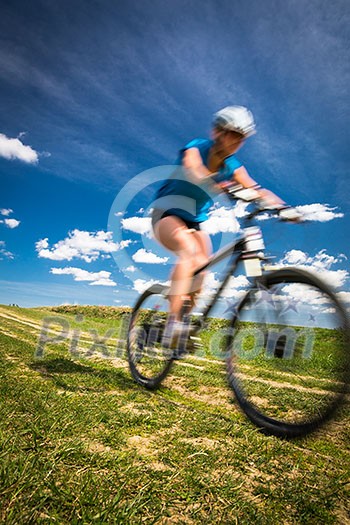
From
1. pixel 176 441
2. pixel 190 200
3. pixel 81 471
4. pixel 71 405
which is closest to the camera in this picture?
pixel 81 471

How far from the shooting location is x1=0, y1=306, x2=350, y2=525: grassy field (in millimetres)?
Result: 1472

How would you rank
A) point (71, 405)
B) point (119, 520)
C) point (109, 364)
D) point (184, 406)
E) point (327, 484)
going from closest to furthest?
point (119, 520) → point (327, 484) → point (71, 405) → point (184, 406) → point (109, 364)

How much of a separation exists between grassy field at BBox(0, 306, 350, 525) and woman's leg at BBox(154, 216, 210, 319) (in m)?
1.35

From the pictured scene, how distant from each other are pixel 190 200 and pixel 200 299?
4.40ft

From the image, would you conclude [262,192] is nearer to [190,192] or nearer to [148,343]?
[190,192]

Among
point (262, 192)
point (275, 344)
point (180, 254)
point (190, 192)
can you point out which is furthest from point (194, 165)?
point (275, 344)

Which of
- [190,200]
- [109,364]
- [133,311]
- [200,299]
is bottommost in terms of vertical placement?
[109,364]

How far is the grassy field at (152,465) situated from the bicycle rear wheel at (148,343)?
1.35 m

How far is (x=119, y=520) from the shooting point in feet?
4.48

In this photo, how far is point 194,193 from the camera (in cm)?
425

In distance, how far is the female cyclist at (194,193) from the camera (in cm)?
382

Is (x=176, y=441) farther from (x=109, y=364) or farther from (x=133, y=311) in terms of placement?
(x=109, y=364)

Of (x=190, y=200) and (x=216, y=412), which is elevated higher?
(x=190, y=200)

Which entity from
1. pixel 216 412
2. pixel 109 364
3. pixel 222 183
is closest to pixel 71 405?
pixel 216 412
